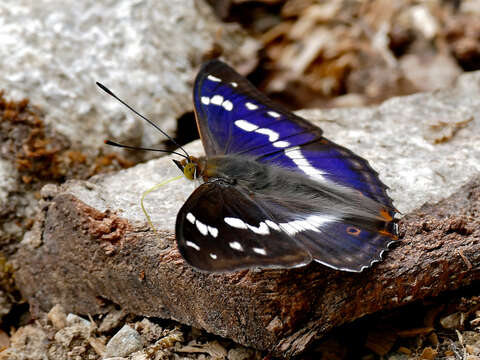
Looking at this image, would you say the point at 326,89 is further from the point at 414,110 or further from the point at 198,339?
the point at 198,339

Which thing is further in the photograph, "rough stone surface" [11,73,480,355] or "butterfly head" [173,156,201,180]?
"butterfly head" [173,156,201,180]

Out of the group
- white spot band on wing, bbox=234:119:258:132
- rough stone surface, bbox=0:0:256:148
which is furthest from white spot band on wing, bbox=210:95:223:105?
rough stone surface, bbox=0:0:256:148

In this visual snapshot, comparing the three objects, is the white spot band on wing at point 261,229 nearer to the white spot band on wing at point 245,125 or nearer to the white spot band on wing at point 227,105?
the white spot band on wing at point 245,125

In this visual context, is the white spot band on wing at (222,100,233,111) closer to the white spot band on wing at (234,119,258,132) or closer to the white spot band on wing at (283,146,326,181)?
→ the white spot band on wing at (234,119,258,132)

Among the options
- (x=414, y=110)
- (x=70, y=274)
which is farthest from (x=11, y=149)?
(x=414, y=110)

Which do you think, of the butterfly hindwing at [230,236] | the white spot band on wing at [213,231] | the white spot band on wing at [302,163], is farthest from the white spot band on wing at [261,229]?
the white spot band on wing at [302,163]

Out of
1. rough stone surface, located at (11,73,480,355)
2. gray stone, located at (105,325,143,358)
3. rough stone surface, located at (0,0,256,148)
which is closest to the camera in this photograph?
rough stone surface, located at (11,73,480,355)

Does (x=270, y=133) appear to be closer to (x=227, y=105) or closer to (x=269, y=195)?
(x=227, y=105)
